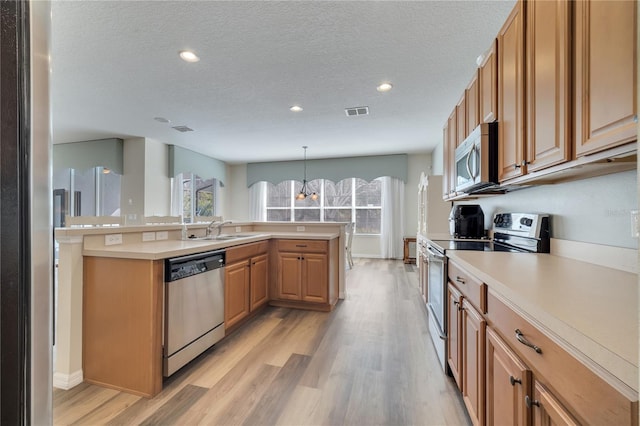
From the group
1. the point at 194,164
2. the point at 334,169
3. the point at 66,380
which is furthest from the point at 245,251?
the point at 334,169


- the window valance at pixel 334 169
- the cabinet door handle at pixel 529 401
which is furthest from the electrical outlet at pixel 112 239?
the window valance at pixel 334 169

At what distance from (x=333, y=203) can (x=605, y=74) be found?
657 centimetres

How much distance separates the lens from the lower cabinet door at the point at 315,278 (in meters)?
3.13

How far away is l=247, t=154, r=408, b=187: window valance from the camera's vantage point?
6668 millimetres

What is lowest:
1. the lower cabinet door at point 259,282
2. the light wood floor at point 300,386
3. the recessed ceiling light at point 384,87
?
the light wood floor at point 300,386

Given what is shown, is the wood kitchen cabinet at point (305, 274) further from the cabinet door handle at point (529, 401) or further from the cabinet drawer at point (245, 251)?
the cabinet door handle at point (529, 401)

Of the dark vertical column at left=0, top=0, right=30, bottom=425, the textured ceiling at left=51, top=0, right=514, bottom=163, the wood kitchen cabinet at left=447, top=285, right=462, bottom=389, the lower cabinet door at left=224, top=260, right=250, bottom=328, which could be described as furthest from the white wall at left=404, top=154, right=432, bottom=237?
the dark vertical column at left=0, top=0, right=30, bottom=425

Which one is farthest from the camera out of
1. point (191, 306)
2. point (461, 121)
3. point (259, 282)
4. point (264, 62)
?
point (259, 282)

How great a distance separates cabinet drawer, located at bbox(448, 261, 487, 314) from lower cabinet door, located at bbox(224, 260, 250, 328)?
1801mm

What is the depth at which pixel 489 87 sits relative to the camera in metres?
1.82

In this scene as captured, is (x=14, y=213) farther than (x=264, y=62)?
No

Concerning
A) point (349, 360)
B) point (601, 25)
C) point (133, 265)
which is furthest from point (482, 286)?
point (133, 265)

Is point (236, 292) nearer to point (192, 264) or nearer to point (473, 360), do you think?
point (192, 264)

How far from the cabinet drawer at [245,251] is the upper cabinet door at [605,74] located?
236 centimetres
